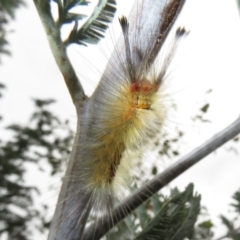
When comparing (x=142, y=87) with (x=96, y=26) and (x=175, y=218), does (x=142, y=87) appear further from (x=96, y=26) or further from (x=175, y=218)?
(x=175, y=218)

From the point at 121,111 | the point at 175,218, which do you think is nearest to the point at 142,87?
the point at 121,111

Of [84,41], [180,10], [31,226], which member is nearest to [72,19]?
[84,41]

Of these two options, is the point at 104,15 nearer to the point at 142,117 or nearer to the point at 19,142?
the point at 142,117

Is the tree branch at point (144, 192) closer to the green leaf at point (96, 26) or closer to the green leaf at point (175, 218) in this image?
the green leaf at point (175, 218)

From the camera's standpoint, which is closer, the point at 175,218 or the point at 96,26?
the point at 96,26

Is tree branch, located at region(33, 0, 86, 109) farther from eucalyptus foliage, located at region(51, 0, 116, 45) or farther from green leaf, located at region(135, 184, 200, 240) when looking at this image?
green leaf, located at region(135, 184, 200, 240)

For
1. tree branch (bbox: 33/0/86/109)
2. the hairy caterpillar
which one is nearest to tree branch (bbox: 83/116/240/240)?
the hairy caterpillar
